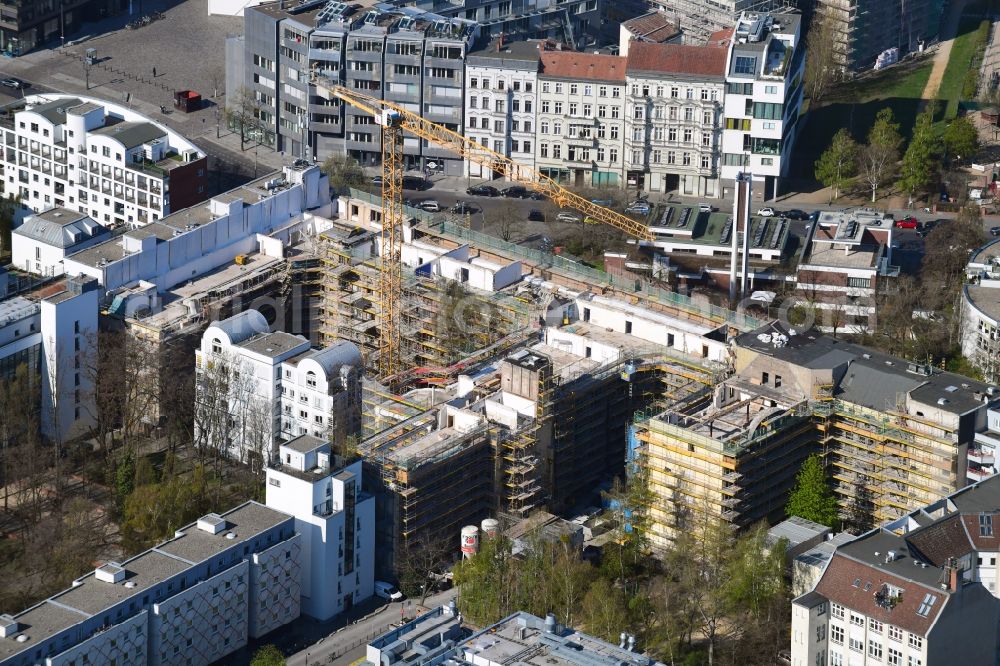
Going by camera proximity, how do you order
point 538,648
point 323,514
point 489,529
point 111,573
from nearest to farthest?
point 538,648, point 111,573, point 323,514, point 489,529

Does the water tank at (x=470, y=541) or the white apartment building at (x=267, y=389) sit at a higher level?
the white apartment building at (x=267, y=389)

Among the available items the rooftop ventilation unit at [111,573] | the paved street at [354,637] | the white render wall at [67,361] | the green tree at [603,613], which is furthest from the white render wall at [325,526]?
the white render wall at [67,361]

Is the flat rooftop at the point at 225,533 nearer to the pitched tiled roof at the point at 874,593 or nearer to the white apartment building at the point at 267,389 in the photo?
the white apartment building at the point at 267,389

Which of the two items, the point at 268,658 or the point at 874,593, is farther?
the point at 268,658

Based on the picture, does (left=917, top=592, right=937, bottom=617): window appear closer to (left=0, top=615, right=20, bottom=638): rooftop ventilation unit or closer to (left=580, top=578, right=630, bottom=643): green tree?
(left=580, top=578, right=630, bottom=643): green tree

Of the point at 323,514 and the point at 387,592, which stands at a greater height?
the point at 323,514

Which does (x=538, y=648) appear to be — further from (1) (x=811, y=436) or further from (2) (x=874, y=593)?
(1) (x=811, y=436)

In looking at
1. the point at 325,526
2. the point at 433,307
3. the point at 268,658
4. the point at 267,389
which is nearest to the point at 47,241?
the point at 267,389
